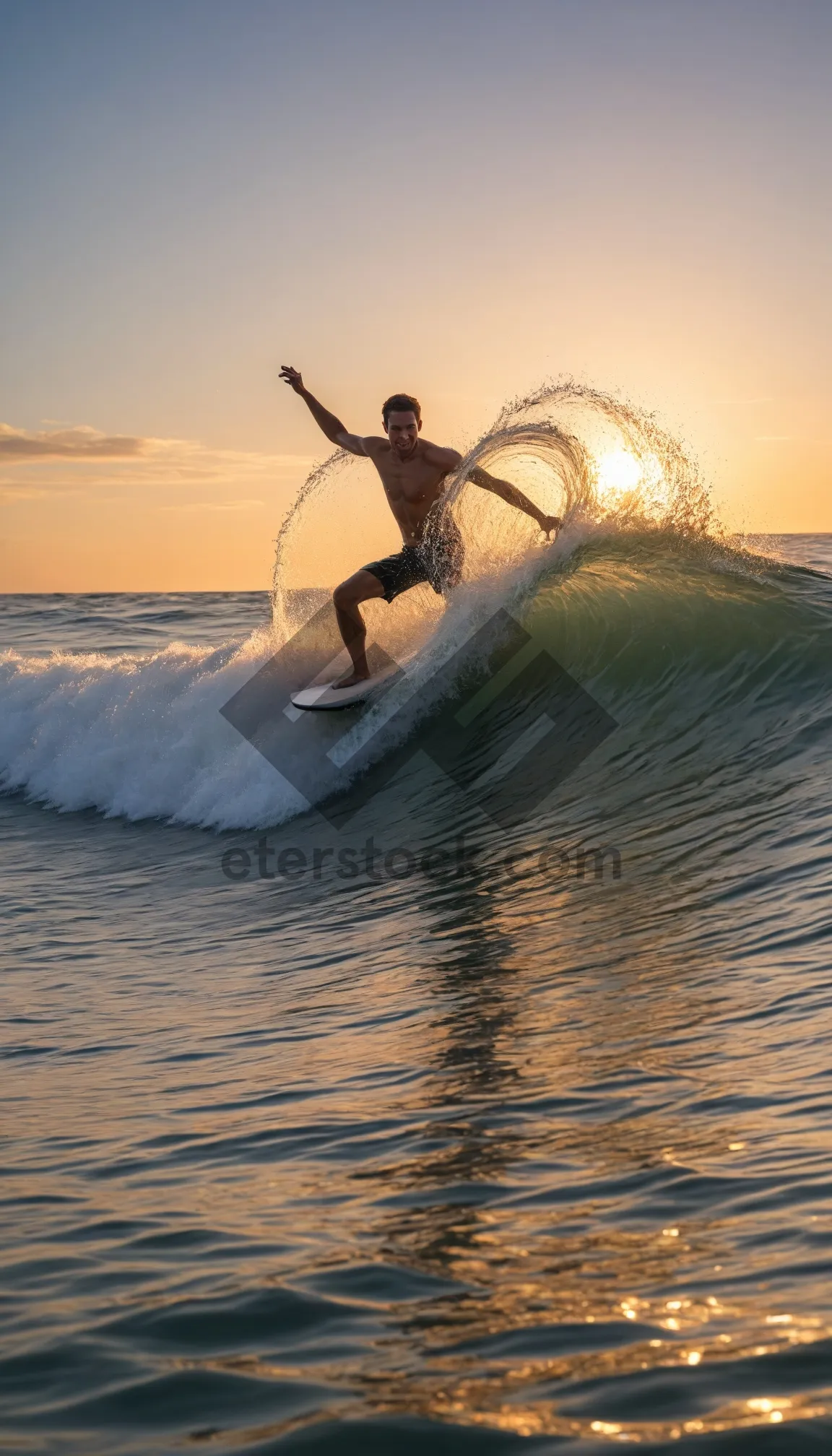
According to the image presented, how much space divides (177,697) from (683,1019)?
368 inches

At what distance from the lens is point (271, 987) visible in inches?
236

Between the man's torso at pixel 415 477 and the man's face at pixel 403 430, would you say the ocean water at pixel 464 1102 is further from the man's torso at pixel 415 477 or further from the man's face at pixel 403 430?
the man's face at pixel 403 430

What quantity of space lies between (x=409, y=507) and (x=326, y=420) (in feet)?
3.97

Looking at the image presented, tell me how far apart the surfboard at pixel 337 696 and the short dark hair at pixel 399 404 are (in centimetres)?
193

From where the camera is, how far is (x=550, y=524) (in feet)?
33.6

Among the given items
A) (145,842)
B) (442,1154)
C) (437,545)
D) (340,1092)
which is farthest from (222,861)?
(442,1154)

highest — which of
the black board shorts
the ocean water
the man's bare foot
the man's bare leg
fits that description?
the black board shorts

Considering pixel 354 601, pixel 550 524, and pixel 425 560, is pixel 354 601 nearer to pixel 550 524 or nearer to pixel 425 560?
pixel 425 560

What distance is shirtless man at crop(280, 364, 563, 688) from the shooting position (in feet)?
30.8

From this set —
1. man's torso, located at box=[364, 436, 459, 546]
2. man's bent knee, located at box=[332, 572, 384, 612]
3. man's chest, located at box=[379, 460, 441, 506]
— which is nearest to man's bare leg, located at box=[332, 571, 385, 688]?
man's bent knee, located at box=[332, 572, 384, 612]

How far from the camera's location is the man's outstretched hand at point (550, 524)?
397 inches

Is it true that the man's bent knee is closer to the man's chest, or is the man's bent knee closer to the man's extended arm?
the man's chest

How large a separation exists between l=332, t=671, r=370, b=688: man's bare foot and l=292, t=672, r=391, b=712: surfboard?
1cm

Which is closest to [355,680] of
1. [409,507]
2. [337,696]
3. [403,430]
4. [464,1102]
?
[337,696]
